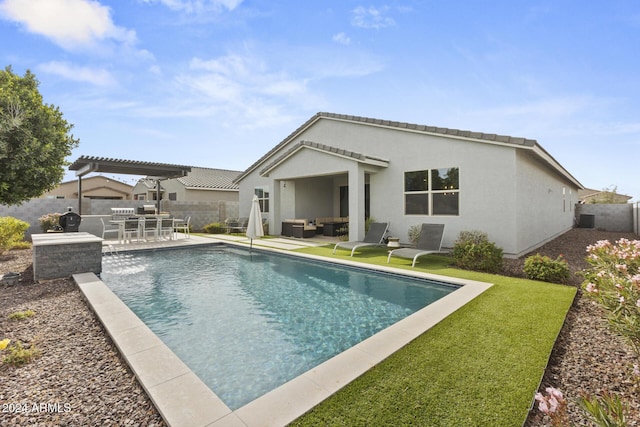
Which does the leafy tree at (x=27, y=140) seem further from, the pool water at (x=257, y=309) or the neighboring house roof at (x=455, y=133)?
the neighboring house roof at (x=455, y=133)

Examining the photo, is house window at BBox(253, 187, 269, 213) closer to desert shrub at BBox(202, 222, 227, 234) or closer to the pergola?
desert shrub at BBox(202, 222, 227, 234)

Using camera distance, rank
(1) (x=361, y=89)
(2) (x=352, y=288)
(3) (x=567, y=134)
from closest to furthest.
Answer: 1. (2) (x=352, y=288)
2. (1) (x=361, y=89)
3. (3) (x=567, y=134)

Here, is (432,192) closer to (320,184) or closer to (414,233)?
(414,233)

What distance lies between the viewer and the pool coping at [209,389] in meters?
2.56

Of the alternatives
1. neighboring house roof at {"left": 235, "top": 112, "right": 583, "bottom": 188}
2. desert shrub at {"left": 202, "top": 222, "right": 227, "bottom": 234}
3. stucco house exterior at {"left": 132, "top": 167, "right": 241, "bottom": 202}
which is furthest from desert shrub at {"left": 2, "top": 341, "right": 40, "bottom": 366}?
stucco house exterior at {"left": 132, "top": 167, "right": 241, "bottom": 202}

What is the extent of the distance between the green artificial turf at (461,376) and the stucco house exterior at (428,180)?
6101mm

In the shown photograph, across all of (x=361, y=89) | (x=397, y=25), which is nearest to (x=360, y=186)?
(x=361, y=89)

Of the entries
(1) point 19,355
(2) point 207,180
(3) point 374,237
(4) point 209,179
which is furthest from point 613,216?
(4) point 209,179

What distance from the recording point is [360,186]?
42.9 feet

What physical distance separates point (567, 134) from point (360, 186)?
48.2 feet

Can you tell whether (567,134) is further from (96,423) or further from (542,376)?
(96,423)

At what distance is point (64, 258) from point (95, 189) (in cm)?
3622

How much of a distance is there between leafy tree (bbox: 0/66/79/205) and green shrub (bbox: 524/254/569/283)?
41.3ft

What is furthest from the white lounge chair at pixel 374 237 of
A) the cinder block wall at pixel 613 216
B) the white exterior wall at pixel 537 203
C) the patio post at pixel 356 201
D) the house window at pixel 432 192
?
the cinder block wall at pixel 613 216
